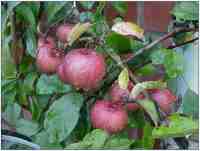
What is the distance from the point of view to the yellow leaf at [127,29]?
0.73 m

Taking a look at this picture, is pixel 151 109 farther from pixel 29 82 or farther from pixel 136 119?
pixel 29 82

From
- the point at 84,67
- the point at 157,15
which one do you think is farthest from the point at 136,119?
the point at 157,15

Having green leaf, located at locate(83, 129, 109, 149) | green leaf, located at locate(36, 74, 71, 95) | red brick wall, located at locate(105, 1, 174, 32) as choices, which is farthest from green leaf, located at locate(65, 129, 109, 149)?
red brick wall, located at locate(105, 1, 174, 32)

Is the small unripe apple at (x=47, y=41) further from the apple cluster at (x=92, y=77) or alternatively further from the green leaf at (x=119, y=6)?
the green leaf at (x=119, y=6)

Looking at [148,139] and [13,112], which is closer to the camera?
[148,139]

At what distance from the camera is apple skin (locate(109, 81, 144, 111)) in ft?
2.35

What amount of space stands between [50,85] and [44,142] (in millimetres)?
94

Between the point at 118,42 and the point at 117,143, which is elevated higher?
the point at 118,42

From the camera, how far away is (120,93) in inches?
28.5

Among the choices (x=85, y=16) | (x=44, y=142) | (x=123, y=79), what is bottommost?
(x=44, y=142)

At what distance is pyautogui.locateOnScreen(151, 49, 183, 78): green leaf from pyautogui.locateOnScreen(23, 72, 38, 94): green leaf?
213 millimetres

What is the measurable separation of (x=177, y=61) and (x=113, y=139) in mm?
157

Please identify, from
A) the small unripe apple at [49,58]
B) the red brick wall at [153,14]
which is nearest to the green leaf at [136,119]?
the small unripe apple at [49,58]

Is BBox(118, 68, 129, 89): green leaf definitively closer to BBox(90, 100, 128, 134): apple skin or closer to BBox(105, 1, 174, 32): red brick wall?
BBox(90, 100, 128, 134): apple skin
